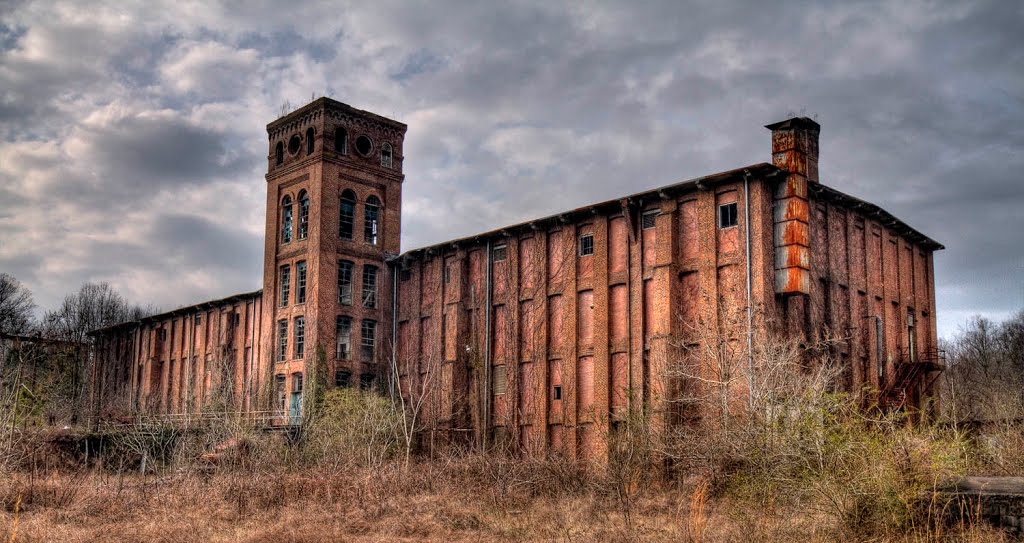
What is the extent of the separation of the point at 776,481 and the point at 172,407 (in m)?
41.1

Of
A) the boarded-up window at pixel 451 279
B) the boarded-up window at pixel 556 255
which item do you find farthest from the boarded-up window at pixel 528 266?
the boarded-up window at pixel 451 279

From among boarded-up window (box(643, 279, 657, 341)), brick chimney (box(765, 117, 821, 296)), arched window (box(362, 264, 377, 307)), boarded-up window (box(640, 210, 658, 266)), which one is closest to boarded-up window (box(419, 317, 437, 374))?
arched window (box(362, 264, 377, 307))

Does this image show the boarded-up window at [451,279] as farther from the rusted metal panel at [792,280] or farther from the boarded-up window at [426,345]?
the rusted metal panel at [792,280]

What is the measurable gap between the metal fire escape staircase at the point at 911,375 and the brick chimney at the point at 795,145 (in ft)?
23.4

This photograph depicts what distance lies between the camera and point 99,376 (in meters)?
56.7

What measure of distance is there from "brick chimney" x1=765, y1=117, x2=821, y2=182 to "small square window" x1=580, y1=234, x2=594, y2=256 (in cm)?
649

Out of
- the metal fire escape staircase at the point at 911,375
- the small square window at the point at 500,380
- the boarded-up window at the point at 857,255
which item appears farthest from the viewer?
the small square window at the point at 500,380

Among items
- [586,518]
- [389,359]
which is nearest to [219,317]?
Answer: [389,359]

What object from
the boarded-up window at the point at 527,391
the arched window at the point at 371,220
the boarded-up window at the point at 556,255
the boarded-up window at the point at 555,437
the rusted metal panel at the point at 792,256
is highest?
the arched window at the point at 371,220

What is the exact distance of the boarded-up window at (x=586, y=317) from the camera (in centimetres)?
3139

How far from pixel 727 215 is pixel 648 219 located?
9.30 feet

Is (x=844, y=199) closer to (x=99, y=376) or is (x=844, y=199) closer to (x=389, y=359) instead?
(x=389, y=359)

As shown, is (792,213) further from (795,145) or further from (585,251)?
(585,251)

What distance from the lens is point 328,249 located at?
1537 inches
